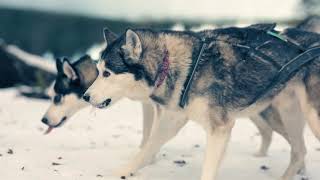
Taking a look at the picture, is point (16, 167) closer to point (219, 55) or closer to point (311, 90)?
point (219, 55)

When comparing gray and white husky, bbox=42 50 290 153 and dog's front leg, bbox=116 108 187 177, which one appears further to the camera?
gray and white husky, bbox=42 50 290 153

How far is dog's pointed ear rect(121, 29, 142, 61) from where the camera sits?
137 inches

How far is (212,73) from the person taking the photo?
3.60 m

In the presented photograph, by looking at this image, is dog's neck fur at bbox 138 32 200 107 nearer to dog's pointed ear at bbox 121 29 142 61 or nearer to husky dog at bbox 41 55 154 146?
dog's pointed ear at bbox 121 29 142 61

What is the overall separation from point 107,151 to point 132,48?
6.34ft

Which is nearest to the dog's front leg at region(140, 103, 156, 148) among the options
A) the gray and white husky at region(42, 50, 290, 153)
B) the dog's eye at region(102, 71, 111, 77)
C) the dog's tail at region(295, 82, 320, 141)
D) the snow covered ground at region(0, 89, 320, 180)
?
the gray and white husky at region(42, 50, 290, 153)

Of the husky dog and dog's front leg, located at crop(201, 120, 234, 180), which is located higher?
the husky dog

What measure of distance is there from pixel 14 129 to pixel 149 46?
3630 millimetres

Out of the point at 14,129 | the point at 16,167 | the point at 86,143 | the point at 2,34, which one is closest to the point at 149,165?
the point at 16,167

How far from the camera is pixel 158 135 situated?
4188mm

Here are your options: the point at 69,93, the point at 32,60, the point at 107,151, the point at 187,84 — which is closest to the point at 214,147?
the point at 187,84

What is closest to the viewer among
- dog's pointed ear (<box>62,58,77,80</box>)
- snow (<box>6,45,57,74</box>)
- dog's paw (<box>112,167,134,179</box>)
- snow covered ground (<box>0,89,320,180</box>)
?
dog's paw (<box>112,167,134,179</box>)

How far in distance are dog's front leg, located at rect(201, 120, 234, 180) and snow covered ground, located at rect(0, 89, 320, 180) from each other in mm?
658

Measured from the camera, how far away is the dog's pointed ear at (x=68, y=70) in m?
Answer: 4.71
